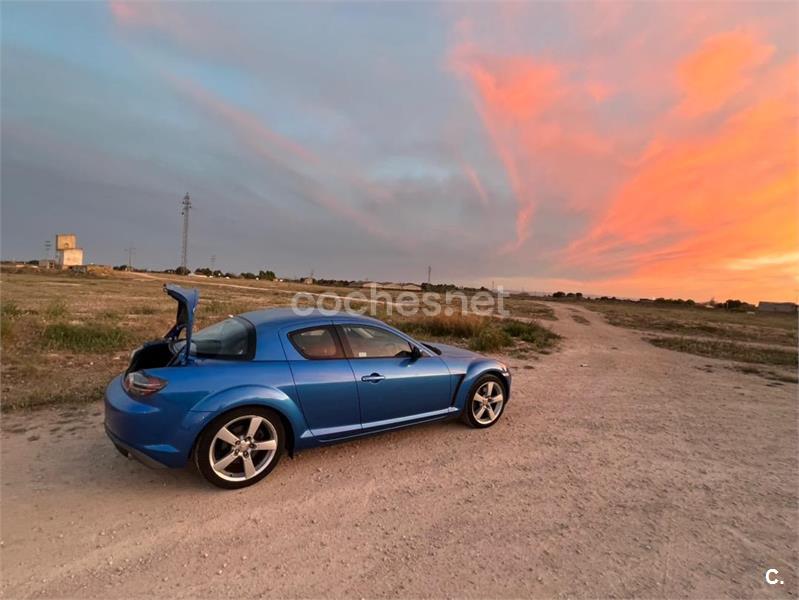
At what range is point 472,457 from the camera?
4.10m

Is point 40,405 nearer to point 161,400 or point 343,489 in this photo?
point 161,400

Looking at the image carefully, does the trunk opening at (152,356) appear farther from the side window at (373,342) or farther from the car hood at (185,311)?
the side window at (373,342)

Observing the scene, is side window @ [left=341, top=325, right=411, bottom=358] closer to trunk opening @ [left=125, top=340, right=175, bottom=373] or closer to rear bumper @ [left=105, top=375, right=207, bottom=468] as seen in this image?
rear bumper @ [left=105, top=375, right=207, bottom=468]

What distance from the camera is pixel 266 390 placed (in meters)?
3.42

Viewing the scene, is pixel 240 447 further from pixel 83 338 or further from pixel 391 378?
pixel 83 338

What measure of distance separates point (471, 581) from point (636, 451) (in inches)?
114

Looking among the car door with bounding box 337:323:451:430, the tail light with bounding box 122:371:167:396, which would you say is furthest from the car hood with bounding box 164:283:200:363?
the car door with bounding box 337:323:451:430

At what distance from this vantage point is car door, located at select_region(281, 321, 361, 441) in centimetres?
365

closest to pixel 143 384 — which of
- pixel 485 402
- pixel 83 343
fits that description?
pixel 485 402

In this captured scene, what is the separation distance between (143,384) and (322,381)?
4.56 feet

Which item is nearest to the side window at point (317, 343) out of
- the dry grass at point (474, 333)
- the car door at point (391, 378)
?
the car door at point (391, 378)

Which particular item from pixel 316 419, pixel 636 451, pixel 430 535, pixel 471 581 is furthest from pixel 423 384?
pixel 636 451

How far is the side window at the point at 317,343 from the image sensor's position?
Result: 3816 mm

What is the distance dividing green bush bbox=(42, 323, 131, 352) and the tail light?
648 centimetres
